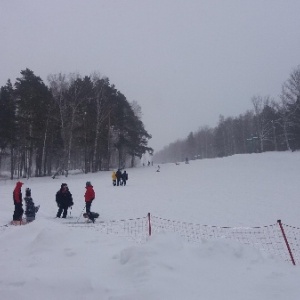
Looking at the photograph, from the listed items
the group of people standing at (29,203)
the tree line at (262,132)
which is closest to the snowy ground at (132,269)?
the group of people standing at (29,203)

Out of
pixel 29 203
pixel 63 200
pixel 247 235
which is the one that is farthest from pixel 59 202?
pixel 247 235

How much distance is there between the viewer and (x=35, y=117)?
38938mm

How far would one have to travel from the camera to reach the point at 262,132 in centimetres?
6303

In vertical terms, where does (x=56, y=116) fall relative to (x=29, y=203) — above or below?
above

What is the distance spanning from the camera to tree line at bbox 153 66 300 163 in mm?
52531

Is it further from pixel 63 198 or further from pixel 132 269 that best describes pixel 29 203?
pixel 132 269

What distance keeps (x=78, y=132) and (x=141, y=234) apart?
33.7m

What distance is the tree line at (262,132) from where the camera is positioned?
172ft

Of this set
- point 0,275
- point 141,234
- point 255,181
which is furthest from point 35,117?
point 0,275

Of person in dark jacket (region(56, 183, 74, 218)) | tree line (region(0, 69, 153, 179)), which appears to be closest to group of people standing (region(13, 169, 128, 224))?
person in dark jacket (region(56, 183, 74, 218))

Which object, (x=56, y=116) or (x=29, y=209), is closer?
(x=29, y=209)

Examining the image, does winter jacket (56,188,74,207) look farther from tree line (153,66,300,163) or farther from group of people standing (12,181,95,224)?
tree line (153,66,300,163)

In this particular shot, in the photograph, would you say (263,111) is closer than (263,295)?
No

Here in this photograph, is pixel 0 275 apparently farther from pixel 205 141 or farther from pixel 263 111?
pixel 205 141
